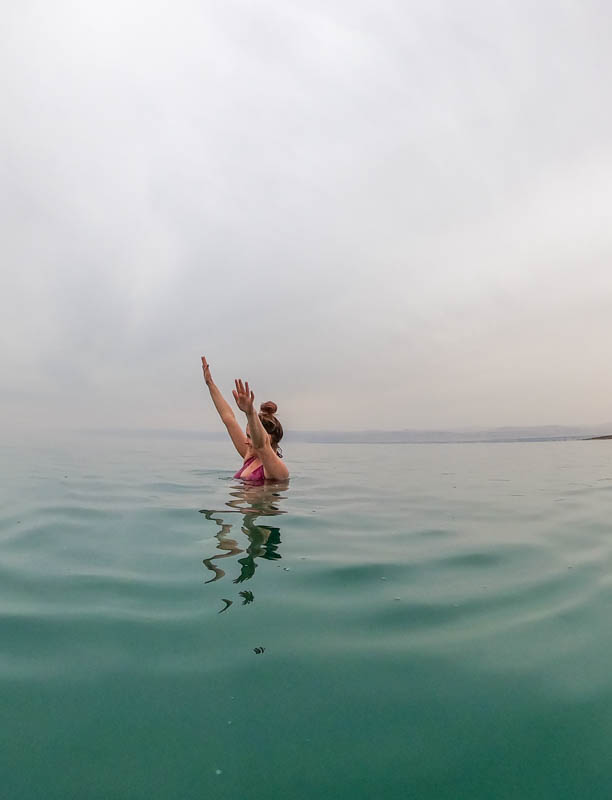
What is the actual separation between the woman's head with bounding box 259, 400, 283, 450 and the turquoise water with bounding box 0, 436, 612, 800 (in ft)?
10.7

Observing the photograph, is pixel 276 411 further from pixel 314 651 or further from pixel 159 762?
pixel 159 762

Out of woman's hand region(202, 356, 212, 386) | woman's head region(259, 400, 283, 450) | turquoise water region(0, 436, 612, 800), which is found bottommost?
turquoise water region(0, 436, 612, 800)

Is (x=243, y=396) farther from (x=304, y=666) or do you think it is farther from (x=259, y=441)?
(x=304, y=666)

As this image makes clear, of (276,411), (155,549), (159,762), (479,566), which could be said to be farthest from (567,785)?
(276,411)

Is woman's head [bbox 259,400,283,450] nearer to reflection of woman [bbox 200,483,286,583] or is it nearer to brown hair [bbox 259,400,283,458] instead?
brown hair [bbox 259,400,283,458]

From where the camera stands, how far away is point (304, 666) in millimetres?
2354

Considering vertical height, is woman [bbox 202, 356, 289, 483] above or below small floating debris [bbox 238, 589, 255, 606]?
above

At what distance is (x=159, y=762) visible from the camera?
5.65ft

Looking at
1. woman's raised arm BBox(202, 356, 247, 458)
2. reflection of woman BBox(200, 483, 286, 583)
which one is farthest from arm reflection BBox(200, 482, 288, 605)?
woman's raised arm BBox(202, 356, 247, 458)

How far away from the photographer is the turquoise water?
1697 mm

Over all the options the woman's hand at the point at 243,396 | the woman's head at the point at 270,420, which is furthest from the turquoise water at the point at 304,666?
the woman's head at the point at 270,420

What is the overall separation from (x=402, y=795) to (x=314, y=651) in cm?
94

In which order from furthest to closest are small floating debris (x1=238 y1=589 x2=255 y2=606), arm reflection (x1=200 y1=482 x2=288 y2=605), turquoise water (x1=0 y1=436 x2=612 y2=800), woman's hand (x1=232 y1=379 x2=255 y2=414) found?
woman's hand (x1=232 y1=379 x2=255 y2=414)
arm reflection (x1=200 y1=482 x2=288 y2=605)
small floating debris (x1=238 y1=589 x2=255 y2=606)
turquoise water (x1=0 y1=436 x2=612 y2=800)

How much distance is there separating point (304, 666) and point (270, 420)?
5.91 metres
